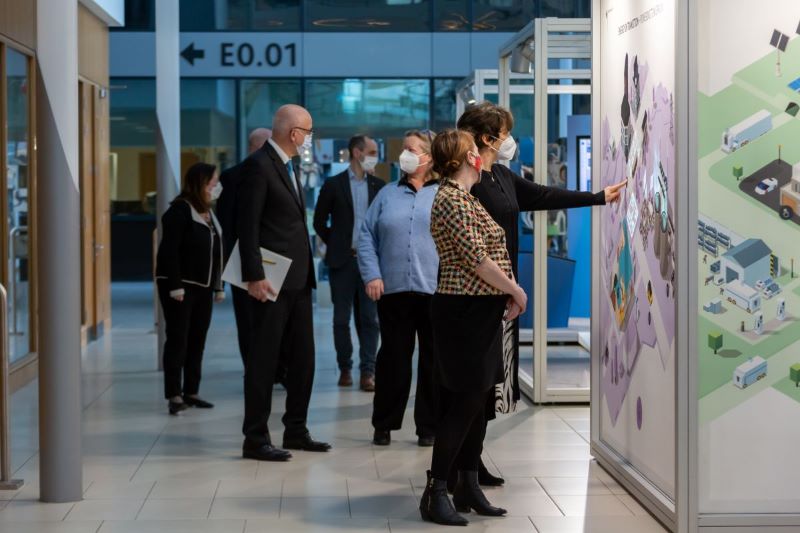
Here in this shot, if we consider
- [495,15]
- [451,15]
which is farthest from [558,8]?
[451,15]

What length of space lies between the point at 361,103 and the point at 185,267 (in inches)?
442

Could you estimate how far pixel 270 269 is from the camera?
6.65 m

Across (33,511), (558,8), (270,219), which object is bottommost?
(33,511)

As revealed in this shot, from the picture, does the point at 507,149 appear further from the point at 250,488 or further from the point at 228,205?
the point at 228,205

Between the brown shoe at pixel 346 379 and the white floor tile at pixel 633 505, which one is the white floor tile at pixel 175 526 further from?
the brown shoe at pixel 346 379

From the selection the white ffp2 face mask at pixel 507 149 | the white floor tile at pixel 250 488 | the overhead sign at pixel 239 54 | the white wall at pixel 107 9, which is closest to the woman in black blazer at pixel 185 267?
the white floor tile at pixel 250 488

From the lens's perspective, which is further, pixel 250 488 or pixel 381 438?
pixel 381 438

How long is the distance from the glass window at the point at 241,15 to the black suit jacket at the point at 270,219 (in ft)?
40.3

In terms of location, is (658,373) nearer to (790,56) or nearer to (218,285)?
(790,56)

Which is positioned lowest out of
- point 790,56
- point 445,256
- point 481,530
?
point 481,530

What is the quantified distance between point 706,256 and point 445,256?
0.97 m

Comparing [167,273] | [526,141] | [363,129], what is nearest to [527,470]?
[167,273]

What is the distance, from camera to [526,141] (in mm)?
13531

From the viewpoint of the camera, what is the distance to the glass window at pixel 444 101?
62.2 ft
